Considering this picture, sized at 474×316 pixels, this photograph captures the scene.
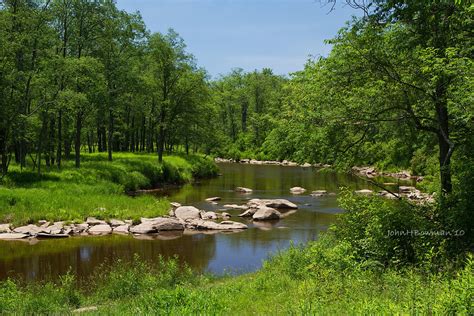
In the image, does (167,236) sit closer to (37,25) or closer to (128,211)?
(128,211)

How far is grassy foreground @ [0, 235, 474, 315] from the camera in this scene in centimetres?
660

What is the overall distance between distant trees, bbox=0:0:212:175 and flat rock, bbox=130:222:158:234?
10669 millimetres

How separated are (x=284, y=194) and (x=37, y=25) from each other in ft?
75.9

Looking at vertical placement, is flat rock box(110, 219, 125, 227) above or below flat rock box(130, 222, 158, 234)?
above

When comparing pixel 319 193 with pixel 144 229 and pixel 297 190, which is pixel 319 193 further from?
pixel 144 229

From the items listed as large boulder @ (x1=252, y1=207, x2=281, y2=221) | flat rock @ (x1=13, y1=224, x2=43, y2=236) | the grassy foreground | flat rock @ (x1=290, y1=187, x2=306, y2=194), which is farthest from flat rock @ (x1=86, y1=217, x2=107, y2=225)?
flat rock @ (x1=290, y1=187, x2=306, y2=194)

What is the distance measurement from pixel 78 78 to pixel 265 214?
53.8 ft

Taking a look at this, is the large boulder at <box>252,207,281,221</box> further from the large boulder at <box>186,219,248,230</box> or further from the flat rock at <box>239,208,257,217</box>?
the large boulder at <box>186,219,248,230</box>

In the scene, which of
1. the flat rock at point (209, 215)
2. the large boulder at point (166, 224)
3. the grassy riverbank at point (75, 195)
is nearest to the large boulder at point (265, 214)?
the flat rock at point (209, 215)

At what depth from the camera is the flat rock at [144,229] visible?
2328cm

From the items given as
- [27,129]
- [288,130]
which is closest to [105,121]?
[27,129]

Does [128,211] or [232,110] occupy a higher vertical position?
[232,110]

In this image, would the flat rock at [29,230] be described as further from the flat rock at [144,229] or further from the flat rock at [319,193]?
the flat rock at [319,193]

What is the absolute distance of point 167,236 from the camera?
75.0ft
